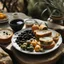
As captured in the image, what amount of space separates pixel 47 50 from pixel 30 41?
0.67ft

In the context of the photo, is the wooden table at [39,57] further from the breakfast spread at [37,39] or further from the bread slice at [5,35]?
the bread slice at [5,35]

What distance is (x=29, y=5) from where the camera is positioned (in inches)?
146

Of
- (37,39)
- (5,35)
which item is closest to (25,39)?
(37,39)

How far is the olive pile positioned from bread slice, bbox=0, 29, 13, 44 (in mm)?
119

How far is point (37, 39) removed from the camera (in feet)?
6.84

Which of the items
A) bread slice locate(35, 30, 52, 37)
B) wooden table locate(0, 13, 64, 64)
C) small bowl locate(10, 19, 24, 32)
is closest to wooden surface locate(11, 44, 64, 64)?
wooden table locate(0, 13, 64, 64)

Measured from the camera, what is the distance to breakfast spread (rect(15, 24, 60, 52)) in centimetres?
193

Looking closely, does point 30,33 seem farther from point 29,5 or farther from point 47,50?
point 29,5

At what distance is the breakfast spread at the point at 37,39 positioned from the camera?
6.34 feet

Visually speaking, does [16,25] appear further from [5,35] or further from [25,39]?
[25,39]

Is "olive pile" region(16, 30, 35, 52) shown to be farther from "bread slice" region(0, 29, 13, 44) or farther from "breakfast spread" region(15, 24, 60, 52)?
"bread slice" region(0, 29, 13, 44)

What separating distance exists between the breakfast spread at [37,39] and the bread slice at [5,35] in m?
0.11

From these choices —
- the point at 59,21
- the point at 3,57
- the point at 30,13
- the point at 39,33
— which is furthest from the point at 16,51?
the point at 30,13

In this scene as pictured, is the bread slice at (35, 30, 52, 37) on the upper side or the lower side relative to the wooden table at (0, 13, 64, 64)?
upper
